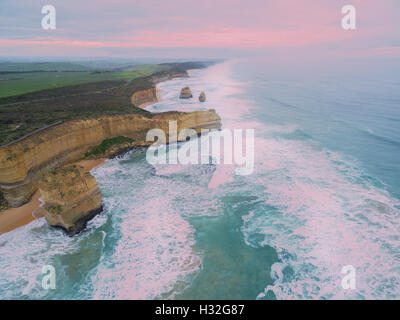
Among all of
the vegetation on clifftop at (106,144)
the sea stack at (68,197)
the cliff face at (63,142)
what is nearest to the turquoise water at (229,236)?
the sea stack at (68,197)


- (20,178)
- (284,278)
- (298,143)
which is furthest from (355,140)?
(20,178)

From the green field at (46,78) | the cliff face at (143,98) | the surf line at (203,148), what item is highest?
the green field at (46,78)

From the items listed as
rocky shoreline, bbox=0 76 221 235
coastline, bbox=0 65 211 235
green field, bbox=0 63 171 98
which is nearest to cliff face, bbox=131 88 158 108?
rocky shoreline, bbox=0 76 221 235

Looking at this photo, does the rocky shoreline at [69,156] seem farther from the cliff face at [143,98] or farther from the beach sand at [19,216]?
the cliff face at [143,98]

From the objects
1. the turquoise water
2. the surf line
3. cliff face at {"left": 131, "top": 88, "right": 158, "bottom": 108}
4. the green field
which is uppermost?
the green field

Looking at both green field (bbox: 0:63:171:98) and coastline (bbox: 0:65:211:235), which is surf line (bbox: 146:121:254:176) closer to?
coastline (bbox: 0:65:211:235)

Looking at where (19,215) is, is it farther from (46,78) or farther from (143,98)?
(46,78)

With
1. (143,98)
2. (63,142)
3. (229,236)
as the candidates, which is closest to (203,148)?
(63,142)
